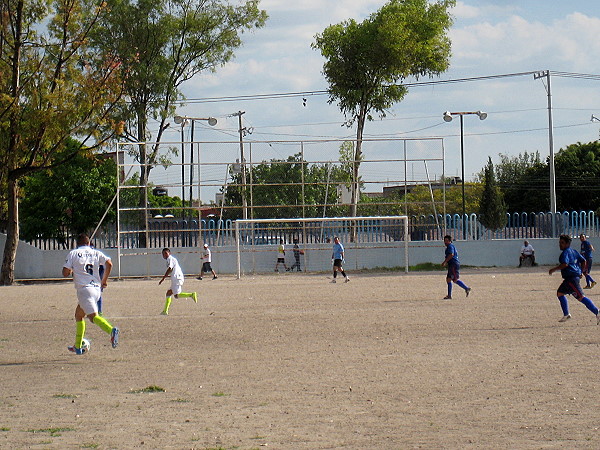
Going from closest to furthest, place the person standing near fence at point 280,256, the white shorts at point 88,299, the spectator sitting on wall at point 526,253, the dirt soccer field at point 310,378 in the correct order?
the dirt soccer field at point 310,378 → the white shorts at point 88,299 → the person standing near fence at point 280,256 → the spectator sitting on wall at point 526,253

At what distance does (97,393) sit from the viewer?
10055mm

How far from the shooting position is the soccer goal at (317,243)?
122ft

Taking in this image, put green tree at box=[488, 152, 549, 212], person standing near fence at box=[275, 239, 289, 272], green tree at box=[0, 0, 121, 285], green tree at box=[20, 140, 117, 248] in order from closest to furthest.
Result: green tree at box=[0, 0, 121, 285]
person standing near fence at box=[275, 239, 289, 272]
green tree at box=[20, 140, 117, 248]
green tree at box=[488, 152, 549, 212]

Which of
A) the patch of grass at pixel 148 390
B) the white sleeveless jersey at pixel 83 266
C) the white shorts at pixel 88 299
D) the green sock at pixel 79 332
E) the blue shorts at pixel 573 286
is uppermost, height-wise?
Answer: the white sleeveless jersey at pixel 83 266

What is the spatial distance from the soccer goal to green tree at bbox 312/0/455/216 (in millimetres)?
6988

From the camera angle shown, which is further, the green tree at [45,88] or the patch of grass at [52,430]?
the green tree at [45,88]

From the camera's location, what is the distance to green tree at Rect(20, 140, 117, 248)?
129 feet

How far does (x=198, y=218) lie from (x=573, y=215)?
54.2 ft

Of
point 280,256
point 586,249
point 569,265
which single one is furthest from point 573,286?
point 280,256

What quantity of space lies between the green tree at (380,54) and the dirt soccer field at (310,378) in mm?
24477

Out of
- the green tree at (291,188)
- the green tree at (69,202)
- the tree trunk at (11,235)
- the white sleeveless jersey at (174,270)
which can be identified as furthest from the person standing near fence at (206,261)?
the white sleeveless jersey at (174,270)

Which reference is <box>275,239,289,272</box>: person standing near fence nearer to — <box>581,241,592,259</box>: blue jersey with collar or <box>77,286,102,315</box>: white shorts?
<box>581,241,592,259</box>: blue jersey with collar

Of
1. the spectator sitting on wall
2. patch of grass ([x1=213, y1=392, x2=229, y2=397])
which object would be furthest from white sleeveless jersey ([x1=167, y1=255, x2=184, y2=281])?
the spectator sitting on wall

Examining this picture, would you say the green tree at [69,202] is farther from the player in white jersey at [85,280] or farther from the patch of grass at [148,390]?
the patch of grass at [148,390]
